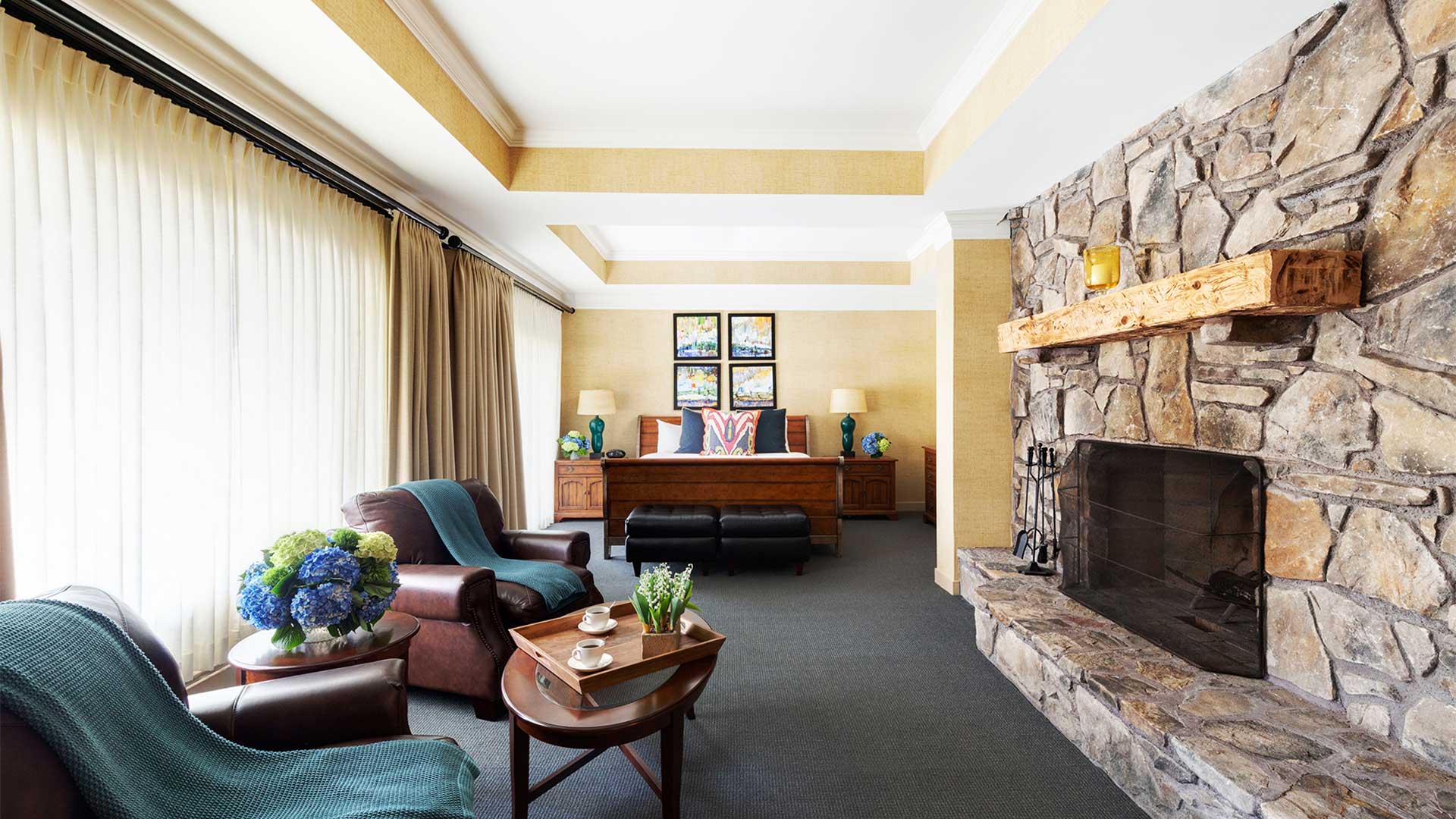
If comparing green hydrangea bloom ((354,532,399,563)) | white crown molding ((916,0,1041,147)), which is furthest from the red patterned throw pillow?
green hydrangea bloom ((354,532,399,563))

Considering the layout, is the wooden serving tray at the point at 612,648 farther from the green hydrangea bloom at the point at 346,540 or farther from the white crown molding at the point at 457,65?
the white crown molding at the point at 457,65

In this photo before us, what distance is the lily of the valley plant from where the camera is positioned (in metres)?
2.03

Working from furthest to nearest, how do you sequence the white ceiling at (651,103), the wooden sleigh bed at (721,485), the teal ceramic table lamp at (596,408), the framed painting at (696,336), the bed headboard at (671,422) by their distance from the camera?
the framed painting at (696,336), the bed headboard at (671,422), the teal ceramic table lamp at (596,408), the wooden sleigh bed at (721,485), the white ceiling at (651,103)

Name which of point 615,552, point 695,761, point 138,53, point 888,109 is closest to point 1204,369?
point 888,109

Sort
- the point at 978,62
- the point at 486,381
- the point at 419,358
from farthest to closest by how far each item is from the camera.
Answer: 1. the point at 486,381
2. the point at 419,358
3. the point at 978,62

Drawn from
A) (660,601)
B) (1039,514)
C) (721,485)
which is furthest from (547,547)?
(1039,514)

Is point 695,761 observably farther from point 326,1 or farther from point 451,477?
point 326,1

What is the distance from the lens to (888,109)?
10.5ft

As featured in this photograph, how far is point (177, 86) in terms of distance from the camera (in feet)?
6.36

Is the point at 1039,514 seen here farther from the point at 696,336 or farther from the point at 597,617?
the point at 696,336

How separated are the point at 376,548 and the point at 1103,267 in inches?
115

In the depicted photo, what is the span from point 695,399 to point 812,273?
1934 millimetres

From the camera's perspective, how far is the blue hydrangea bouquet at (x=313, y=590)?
1783 mm

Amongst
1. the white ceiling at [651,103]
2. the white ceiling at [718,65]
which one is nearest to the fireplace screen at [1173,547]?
the white ceiling at [651,103]
